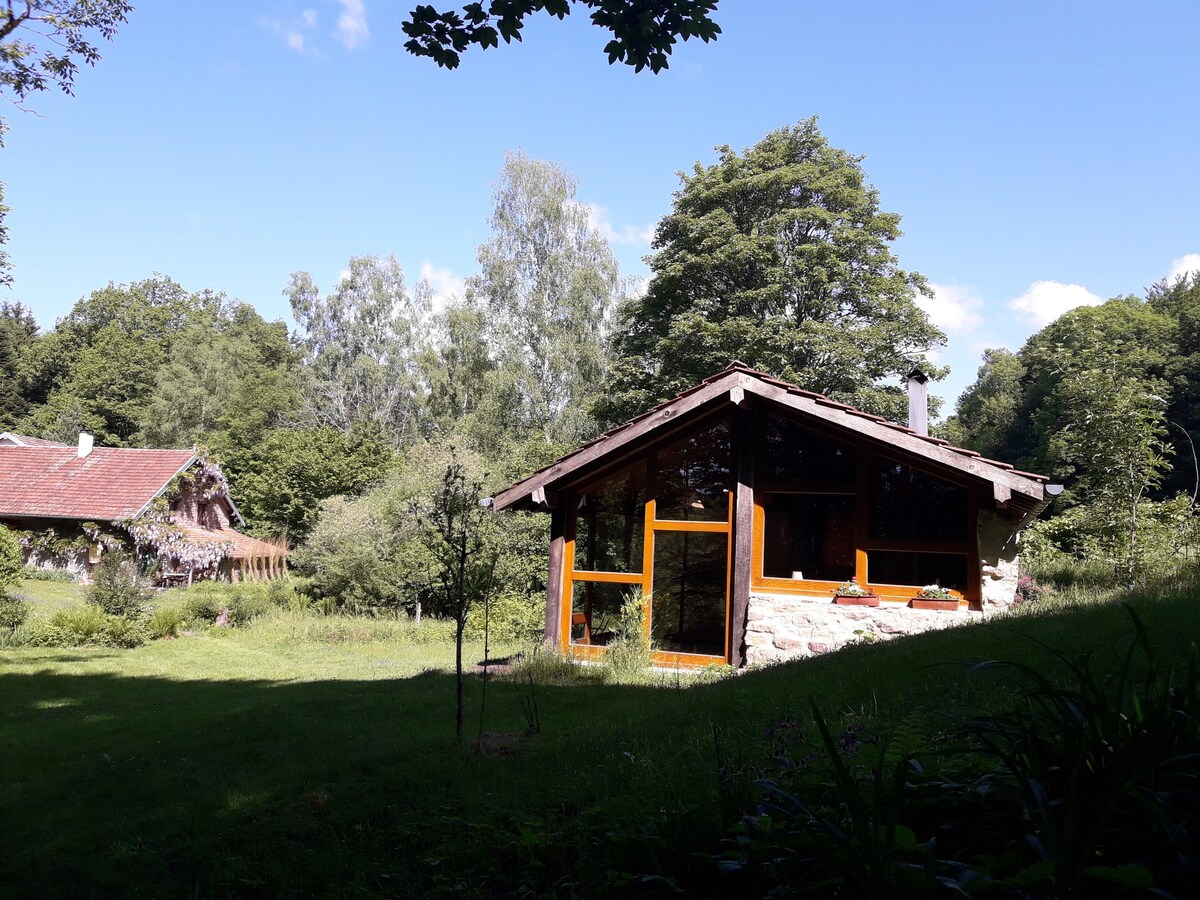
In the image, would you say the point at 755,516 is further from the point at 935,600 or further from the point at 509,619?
the point at 509,619

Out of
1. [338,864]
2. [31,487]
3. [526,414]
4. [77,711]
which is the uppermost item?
[526,414]

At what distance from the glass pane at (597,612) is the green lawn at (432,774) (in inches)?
140

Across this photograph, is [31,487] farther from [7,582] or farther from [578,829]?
Answer: [578,829]

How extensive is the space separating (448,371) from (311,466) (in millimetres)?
7251

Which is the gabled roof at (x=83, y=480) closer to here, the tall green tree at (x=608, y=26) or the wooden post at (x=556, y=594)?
the wooden post at (x=556, y=594)

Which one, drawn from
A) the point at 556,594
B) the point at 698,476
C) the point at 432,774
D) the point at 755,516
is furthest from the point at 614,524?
the point at 432,774

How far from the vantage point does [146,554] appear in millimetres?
26453

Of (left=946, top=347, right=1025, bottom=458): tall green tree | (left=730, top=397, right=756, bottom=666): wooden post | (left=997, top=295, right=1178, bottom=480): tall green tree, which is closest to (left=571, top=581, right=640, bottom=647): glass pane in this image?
(left=730, top=397, right=756, bottom=666): wooden post

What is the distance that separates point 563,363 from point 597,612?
20.2 m

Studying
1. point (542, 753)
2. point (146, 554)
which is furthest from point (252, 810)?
point (146, 554)

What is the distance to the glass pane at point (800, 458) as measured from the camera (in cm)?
1191

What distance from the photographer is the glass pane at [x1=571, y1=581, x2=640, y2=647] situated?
13.4 m

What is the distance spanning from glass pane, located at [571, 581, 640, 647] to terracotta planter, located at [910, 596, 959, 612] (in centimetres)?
446

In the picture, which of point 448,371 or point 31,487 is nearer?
point 31,487
